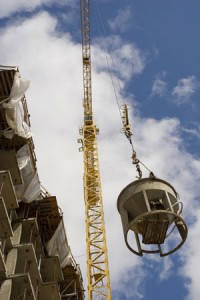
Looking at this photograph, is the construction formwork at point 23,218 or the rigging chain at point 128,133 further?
the construction formwork at point 23,218

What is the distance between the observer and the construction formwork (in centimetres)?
1761

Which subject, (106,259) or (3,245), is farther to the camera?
(106,259)

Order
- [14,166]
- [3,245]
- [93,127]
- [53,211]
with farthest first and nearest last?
[93,127], [53,211], [14,166], [3,245]

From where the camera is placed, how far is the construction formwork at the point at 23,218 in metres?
17.6

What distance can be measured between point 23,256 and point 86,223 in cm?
1509

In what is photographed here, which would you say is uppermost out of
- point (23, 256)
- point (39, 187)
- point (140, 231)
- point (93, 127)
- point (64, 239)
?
point (93, 127)

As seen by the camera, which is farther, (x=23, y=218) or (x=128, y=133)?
(x=23, y=218)

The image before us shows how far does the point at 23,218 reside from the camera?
2098 cm

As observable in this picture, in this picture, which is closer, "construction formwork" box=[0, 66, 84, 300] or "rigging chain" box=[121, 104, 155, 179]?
"rigging chain" box=[121, 104, 155, 179]

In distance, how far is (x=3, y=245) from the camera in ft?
58.5

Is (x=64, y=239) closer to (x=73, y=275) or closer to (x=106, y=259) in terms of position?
(x=73, y=275)

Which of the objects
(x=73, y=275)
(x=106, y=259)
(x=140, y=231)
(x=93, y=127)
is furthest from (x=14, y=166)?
(x=93, y=127)

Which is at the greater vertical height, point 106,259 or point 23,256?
point 106,259

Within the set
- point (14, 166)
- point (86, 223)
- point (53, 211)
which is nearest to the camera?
point (14, 166)
